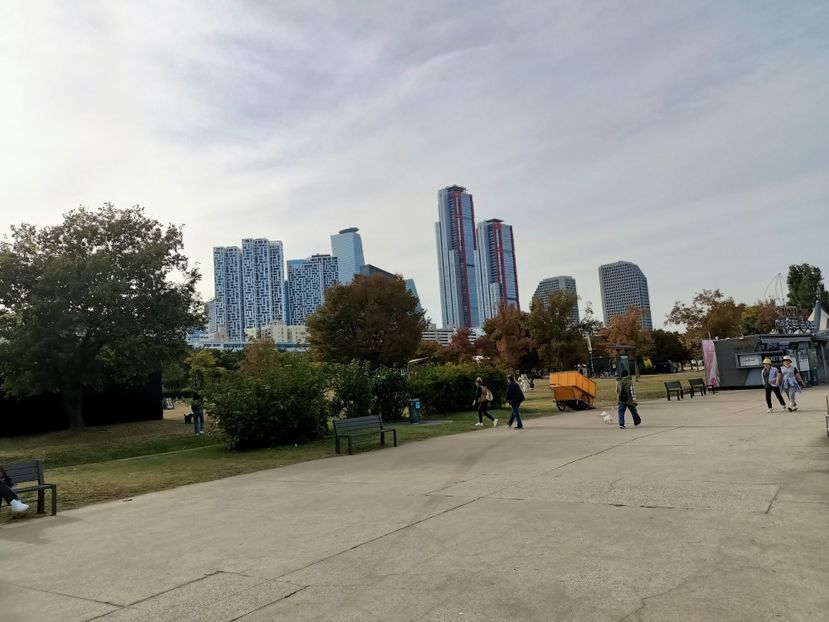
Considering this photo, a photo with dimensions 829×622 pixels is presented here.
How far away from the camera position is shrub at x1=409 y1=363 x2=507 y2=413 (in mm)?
25042

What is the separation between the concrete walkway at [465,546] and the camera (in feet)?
13.5

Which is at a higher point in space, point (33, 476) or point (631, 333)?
point (631, 333)

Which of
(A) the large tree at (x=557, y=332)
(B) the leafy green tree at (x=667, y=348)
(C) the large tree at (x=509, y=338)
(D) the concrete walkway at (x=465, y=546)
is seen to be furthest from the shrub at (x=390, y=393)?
(B) the leafy green tree at (x=667, y=348)

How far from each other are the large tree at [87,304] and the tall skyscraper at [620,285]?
149394mm

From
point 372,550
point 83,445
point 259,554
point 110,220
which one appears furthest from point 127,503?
point 110,220

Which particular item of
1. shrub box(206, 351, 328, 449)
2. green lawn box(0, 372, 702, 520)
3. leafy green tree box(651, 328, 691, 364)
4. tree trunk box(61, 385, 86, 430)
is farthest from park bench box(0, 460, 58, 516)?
leafy green tree box(651, 328, 691, 364)

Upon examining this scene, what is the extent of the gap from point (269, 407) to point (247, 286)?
186 metres

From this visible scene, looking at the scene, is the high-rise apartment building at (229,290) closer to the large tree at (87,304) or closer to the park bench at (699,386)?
the large tree at (87,304)

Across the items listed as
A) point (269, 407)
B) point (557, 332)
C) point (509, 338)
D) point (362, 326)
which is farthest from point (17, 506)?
point (509, 338)

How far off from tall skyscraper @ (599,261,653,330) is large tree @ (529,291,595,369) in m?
126

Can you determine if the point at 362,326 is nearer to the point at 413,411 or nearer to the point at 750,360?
the point at 413,411

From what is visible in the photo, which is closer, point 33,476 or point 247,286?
point 33,476

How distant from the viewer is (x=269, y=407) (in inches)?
651

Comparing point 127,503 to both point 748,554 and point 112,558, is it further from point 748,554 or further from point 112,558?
point 748,554
